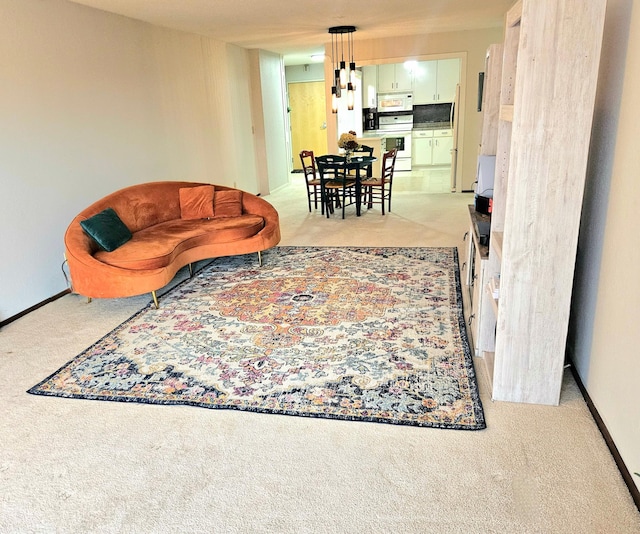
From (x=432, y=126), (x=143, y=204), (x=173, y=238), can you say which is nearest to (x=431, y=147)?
(x=432, y=126)

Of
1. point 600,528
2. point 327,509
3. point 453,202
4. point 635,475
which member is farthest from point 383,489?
point 453,202

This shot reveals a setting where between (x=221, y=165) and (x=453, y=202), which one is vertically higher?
(x=221, y=165)

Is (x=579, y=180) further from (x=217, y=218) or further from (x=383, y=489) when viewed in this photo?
(x=217, y=218)

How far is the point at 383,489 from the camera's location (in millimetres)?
1862

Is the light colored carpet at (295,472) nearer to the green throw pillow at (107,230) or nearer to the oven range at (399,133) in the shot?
the green throw pillow at (107,230)

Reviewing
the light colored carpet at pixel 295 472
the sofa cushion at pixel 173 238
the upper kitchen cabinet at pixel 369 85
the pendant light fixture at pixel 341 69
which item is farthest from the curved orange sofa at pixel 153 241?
the upper kitchen cabinet at pixel 369 85

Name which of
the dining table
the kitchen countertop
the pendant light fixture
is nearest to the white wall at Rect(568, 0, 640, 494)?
the dining table

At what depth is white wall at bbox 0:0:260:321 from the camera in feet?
12.0

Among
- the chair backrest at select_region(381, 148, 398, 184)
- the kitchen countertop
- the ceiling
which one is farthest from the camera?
the kitchen countertop

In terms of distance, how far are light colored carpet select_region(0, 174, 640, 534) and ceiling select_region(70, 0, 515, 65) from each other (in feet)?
11.8

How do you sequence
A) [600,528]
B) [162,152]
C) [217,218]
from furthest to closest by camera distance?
[162,152]
[217,218]
[600,528]

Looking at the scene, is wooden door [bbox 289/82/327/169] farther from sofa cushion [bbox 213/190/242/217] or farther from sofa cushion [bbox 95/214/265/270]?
sofa cushion [bbox 95/214/265/270]

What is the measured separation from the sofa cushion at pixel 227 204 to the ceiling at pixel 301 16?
1.74 m

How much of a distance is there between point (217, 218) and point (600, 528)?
13.0 feet
